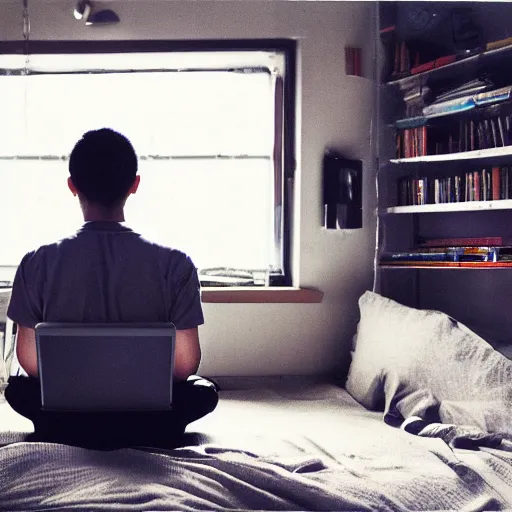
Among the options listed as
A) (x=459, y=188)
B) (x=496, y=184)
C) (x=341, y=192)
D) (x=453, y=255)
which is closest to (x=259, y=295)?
(x=341, y=192)

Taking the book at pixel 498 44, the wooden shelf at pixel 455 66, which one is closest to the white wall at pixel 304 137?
the wooden shelf at pixel 455 66

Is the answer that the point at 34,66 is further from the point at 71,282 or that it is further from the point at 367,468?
the point at 367,468

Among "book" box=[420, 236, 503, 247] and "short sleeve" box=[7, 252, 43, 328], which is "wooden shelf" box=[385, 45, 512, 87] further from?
"short sleeve" box=[7, 252, 43, 328]

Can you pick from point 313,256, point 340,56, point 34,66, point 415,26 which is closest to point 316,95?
point 340,56

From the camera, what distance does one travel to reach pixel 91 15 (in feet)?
10.4

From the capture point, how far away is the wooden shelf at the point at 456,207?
2695mm

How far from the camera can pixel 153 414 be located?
5.73 ft

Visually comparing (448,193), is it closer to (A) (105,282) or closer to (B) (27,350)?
(A) (105,282)

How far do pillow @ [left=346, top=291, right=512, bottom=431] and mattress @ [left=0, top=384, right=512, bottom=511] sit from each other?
24cm

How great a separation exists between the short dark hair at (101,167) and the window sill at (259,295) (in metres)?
1.40

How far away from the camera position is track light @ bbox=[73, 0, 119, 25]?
312 cm

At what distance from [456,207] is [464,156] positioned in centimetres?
21

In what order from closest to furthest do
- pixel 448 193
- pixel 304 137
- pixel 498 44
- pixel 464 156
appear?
pixel 498 44 < pixel 464 156 < pixel 448 193 < pixel 304 137

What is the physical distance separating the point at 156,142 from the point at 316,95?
79cm
